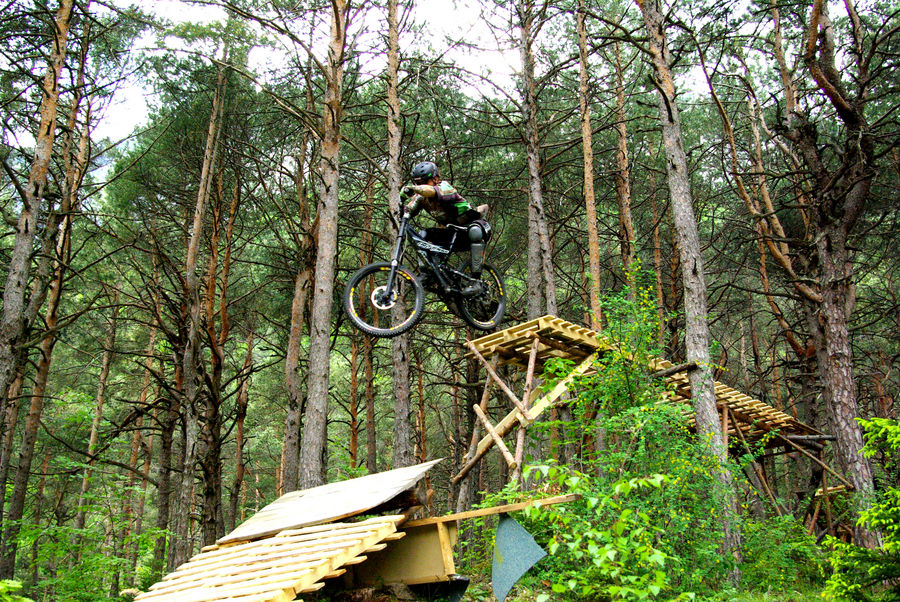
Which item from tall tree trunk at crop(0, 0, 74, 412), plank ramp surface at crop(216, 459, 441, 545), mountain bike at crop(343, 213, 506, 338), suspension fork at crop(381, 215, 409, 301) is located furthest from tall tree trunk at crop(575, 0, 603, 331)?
tall tree trunk at crop(0, 0, 74, 412)

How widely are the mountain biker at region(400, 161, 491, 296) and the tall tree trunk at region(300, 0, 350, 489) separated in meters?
1.36

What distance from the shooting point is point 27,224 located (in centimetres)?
753

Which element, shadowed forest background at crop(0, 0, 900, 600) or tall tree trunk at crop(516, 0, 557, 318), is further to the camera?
tall tree trunk at crop(516, 0, 557, 318)

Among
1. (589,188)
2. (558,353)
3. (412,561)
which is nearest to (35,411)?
(412,561)

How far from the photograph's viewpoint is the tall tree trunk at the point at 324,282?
749 cm

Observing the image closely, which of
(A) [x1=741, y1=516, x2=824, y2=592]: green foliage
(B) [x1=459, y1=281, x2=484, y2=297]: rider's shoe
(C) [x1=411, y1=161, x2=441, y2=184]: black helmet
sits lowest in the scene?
(A) [x1=741, y1=516, x2=824, y2=592]: green foliage

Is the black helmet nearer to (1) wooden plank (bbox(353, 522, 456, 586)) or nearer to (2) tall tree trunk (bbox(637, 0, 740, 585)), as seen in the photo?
(2) tall tree trunk (bbox(637, 0, 740, 585))

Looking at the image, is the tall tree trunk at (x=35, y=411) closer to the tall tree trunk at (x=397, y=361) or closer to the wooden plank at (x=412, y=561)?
the tall tree trunk at (x=397, y=361)

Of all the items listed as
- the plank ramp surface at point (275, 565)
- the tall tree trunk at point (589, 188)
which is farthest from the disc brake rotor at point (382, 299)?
the tall tree trunk at point (589, 188)

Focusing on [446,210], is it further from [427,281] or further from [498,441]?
[498,441]

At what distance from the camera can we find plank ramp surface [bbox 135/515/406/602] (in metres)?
3.64

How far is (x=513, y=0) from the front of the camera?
1214 cm

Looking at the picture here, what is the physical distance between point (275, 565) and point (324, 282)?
14.9 feet

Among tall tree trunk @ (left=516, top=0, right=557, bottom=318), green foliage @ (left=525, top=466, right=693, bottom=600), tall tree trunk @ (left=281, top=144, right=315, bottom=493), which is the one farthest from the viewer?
tall tree trunk @ (left=516, top=0, right=557, bottom=318)
